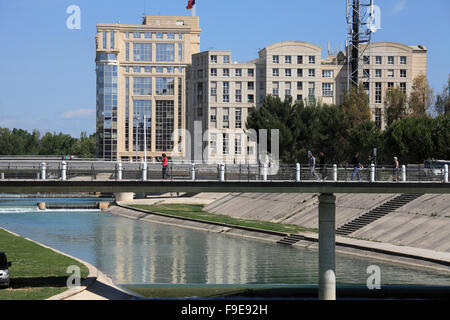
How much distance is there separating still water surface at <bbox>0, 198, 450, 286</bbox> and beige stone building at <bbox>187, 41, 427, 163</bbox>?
5408 cm

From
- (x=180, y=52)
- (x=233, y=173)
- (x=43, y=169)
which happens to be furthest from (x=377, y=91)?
(x=43, y=169)

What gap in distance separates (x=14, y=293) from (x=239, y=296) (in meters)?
14.4

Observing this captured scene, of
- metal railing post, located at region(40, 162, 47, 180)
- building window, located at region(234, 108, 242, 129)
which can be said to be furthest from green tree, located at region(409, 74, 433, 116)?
metal railing post, located at region(40, 162, 47, 180)

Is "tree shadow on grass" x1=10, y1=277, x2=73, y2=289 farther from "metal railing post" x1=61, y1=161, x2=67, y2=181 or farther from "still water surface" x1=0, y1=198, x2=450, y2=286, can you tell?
"metal railing post" x1=61, y1=161, x2=67, y2=181

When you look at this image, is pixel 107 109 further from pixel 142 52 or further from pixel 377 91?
pixel 377 91

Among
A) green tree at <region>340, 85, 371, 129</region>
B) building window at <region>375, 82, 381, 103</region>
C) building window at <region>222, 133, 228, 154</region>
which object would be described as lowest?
building window at <region>222, 133, 228, 154</region>

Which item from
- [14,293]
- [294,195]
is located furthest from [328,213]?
[294,195]

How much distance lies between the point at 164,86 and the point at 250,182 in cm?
13092

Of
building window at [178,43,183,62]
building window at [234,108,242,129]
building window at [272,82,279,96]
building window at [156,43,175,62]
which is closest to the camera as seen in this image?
building window at [272,82,279,96]

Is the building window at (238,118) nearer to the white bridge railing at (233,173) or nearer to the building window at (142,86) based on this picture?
the building window at (142,86)

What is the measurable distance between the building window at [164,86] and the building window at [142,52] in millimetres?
6109

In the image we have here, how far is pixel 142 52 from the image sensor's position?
169125mm

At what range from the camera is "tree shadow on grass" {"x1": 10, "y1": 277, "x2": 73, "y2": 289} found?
4278 centimetres

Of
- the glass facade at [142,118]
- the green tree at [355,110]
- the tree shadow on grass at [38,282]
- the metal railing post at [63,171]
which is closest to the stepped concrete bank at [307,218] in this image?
the green tree at [355,110]
